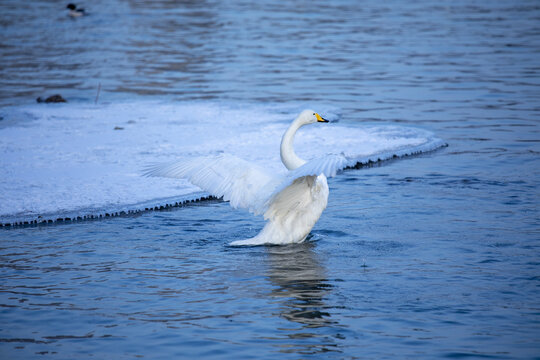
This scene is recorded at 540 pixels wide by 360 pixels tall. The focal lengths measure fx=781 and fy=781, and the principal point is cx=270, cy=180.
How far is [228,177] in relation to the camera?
7.59 metres

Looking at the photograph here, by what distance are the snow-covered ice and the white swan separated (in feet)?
4.83

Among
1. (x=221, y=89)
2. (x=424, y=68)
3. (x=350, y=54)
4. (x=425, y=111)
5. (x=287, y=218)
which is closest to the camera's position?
(x=287, y=218)

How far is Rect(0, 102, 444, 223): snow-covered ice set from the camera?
356 inches

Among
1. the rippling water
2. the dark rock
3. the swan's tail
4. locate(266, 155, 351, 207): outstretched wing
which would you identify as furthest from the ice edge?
the dark rock

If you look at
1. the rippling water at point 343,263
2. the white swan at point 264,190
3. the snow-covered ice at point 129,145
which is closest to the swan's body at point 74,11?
the rippling water at point 343,263

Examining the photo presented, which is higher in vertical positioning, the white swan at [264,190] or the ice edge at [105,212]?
the white swan at [264,190]

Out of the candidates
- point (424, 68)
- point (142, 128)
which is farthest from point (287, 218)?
point (424, 68)

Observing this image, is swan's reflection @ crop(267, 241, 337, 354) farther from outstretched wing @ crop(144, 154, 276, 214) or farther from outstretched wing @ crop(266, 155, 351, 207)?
outstretched wing @ crop(266, 155, 351, 207)

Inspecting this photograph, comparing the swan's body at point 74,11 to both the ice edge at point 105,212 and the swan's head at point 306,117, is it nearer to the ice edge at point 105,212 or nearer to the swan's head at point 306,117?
the ice edge at point 105,212

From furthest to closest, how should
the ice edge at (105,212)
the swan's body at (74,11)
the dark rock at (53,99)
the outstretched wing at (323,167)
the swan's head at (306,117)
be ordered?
the swan's body at (74,11) < the dark rock at (53,99) < the ice edge at (105,212) < the swan's head at (306,117) < the outstretched wing at (323,167)

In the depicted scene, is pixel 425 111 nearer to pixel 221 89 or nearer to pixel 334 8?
pixel 221 89

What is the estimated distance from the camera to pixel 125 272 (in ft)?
22.4

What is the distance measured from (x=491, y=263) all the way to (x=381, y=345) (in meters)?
2.00

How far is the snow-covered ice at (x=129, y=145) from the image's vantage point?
9039mm
